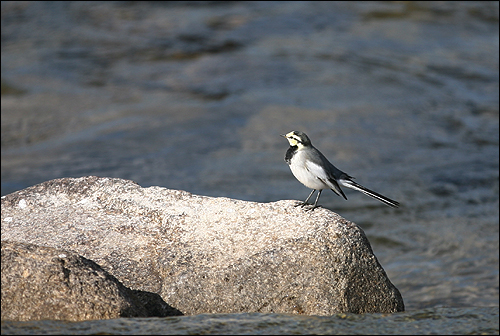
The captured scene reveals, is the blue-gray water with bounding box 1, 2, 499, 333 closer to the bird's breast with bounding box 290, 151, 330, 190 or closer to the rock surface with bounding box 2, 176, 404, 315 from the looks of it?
the bird's breast with bounding box 290, 151, 330, 190

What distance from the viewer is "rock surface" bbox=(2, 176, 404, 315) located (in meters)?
5.30

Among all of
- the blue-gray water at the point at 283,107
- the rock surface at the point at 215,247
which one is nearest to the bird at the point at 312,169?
the rock surface at the point at 215,247

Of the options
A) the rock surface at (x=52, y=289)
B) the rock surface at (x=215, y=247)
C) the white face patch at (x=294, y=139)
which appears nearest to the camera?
the rock surface at (x=52, y=289)

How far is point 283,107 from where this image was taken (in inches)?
654

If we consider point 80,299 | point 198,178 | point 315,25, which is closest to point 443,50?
point 315,25

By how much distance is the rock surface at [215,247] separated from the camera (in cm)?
530

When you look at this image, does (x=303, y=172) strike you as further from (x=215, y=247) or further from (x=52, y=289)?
(x=52, y=289)

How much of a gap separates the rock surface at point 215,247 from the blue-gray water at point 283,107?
4.86 meters

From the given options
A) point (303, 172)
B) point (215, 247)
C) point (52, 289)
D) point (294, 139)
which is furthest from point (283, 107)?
point (52, 289)

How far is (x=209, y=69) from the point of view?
731 inches

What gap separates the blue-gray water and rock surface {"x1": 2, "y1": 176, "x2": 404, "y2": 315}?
4860 mm

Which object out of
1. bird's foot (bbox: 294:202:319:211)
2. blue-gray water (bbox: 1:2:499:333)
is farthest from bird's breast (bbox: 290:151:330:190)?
blue-gray water (bbox: 1:2:499:333)

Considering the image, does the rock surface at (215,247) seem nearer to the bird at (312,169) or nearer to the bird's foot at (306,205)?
the bird's foot at (306,205)

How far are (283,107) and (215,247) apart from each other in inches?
445
